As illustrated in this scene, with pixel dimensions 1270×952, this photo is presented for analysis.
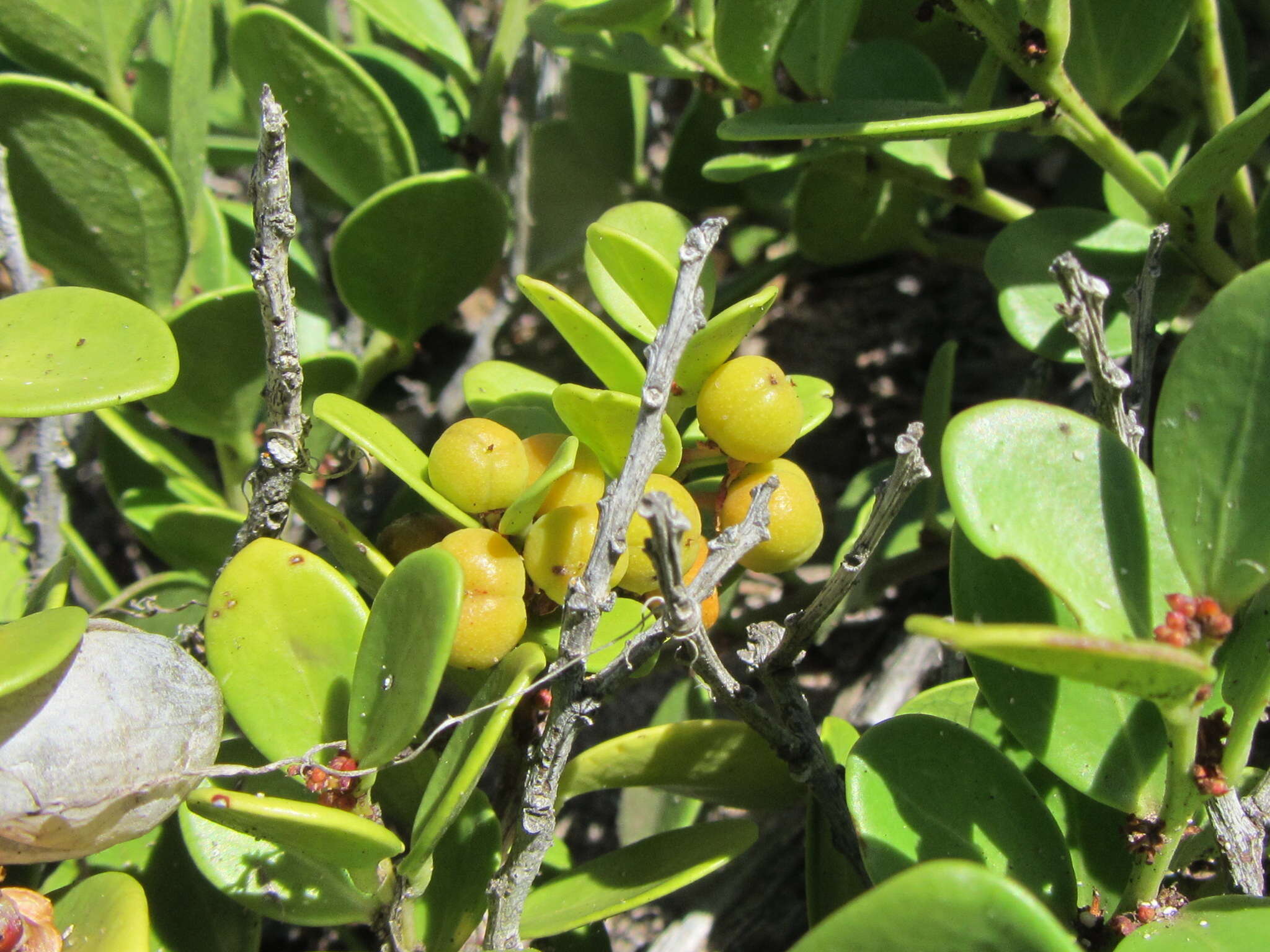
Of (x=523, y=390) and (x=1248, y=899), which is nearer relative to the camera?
(x=1248, y=899)

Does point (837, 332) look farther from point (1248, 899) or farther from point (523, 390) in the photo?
point (1248, 899)

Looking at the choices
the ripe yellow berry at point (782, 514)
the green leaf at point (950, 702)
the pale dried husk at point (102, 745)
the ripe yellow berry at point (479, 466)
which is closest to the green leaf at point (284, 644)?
the pale dried husk at point (102, 745)

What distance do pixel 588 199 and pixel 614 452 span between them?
0.89m

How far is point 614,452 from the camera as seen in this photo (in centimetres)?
95

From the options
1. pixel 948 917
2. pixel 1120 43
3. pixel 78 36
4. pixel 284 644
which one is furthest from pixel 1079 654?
pixel 78 36

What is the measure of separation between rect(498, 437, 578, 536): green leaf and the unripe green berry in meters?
0.02

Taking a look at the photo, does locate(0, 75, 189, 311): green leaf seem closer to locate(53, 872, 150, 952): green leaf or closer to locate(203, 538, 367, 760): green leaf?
locate(203, 538, 367, 760): green leaf

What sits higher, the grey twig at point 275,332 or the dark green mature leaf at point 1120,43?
the dark green mature leaf at point 1120,43

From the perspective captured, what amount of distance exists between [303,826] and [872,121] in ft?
2.88

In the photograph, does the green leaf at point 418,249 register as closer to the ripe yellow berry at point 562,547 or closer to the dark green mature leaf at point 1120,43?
the ripe yellow berry at point 562,547

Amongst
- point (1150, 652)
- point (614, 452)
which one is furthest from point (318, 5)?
point (1150, 652)

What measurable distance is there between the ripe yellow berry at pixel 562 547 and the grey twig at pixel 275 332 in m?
0.26

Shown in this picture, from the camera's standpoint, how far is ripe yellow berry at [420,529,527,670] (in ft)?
2.96

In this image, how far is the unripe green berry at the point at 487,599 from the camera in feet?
2.96
